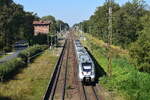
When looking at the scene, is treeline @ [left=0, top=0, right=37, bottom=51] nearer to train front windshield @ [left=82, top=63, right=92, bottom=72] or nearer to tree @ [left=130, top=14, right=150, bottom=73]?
tree @ [left=130, top=14, right=150, bottom=73]

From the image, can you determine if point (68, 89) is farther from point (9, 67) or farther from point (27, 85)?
point (9, 67)

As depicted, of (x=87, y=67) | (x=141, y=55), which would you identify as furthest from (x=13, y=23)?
(x=87, y=67)

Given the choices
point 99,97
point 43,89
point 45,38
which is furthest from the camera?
point 45,38

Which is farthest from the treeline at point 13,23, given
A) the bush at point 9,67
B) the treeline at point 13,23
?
the bush at point 9,67

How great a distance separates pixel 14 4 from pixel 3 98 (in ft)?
187

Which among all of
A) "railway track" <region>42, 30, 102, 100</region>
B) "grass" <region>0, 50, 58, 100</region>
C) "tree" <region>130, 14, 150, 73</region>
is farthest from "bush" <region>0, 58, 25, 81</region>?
"tree" <region>130, 14, 150, 73</region>

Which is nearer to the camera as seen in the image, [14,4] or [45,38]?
[14,4]

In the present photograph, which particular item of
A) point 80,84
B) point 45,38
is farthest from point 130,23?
point 80,84

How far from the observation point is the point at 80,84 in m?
34.7

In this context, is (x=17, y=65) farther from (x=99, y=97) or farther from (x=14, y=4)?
(x=14, y=4)

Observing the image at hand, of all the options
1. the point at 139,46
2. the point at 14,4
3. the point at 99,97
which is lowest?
the point at 99,97

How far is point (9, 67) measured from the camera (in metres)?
37.9

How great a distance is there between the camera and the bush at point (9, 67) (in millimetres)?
34344

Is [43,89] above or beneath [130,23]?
beneath
